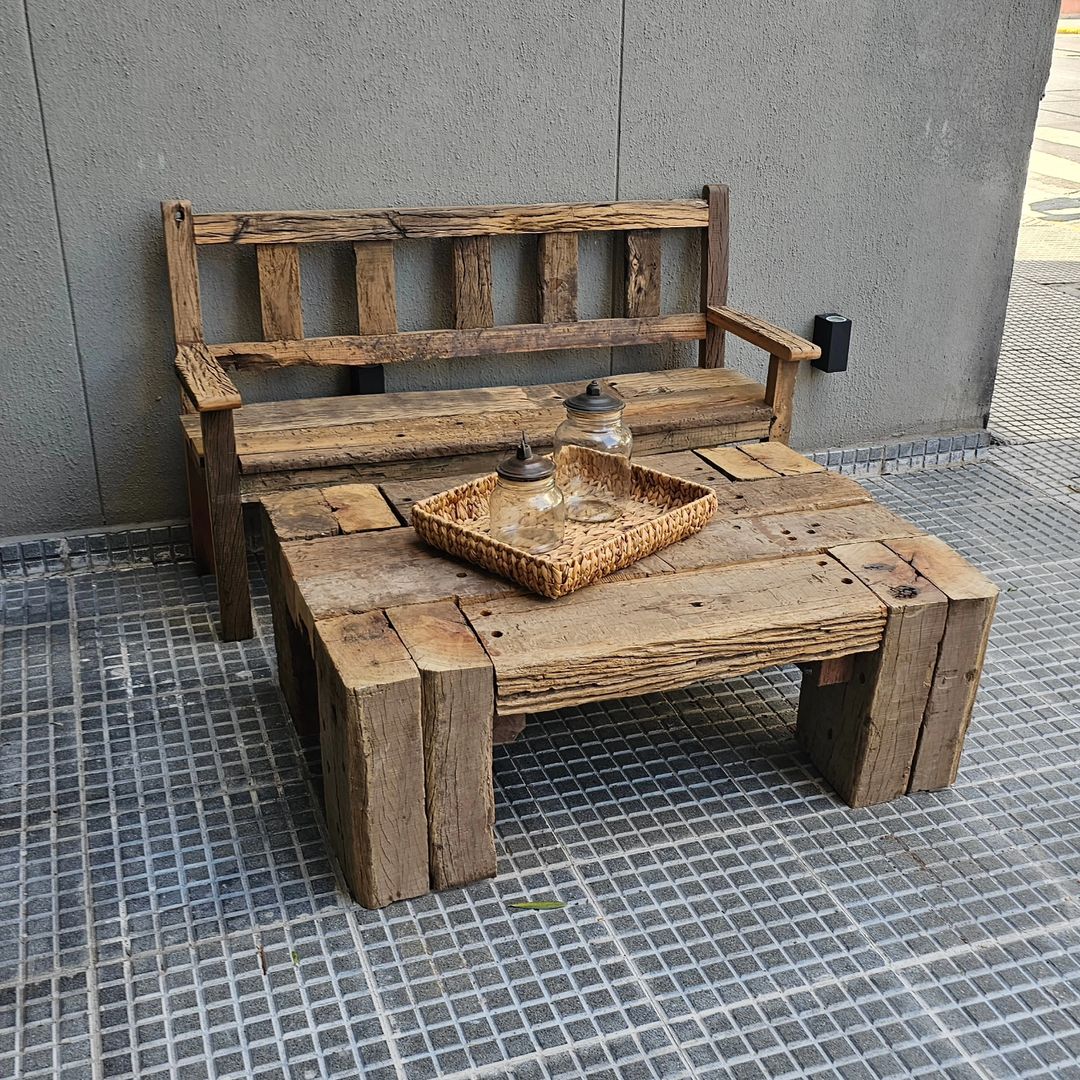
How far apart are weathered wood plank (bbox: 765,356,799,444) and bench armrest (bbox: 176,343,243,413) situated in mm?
1456

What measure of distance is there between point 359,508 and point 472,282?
1.16 m

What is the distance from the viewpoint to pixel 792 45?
11.9 feet

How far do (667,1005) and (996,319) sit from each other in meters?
3.08

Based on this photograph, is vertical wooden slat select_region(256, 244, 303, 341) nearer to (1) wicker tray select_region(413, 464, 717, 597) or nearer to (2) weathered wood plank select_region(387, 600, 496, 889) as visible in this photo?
(1) wicker tray select_region(413, 464, 717, 597)

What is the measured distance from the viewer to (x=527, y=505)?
7.38ft

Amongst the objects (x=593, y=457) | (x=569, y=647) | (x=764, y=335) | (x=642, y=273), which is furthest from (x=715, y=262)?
(x=569, y=647)

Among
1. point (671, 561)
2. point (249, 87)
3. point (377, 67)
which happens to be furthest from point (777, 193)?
point (671, 561)

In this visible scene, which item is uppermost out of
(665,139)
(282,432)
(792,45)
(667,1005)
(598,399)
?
(792,45)

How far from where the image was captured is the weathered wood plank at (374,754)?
2.00 meters

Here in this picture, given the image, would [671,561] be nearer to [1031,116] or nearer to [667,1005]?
[667,1005]

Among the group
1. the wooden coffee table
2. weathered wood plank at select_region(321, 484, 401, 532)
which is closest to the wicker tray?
the wooden coffee table

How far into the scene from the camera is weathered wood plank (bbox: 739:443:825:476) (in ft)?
9.24

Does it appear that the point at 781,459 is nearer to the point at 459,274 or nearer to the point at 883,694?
the point at 883,694

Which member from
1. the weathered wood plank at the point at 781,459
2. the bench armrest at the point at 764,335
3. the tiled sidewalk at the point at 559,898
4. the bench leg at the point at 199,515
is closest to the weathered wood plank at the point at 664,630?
the tiled sidewalk at the point at 559,898
